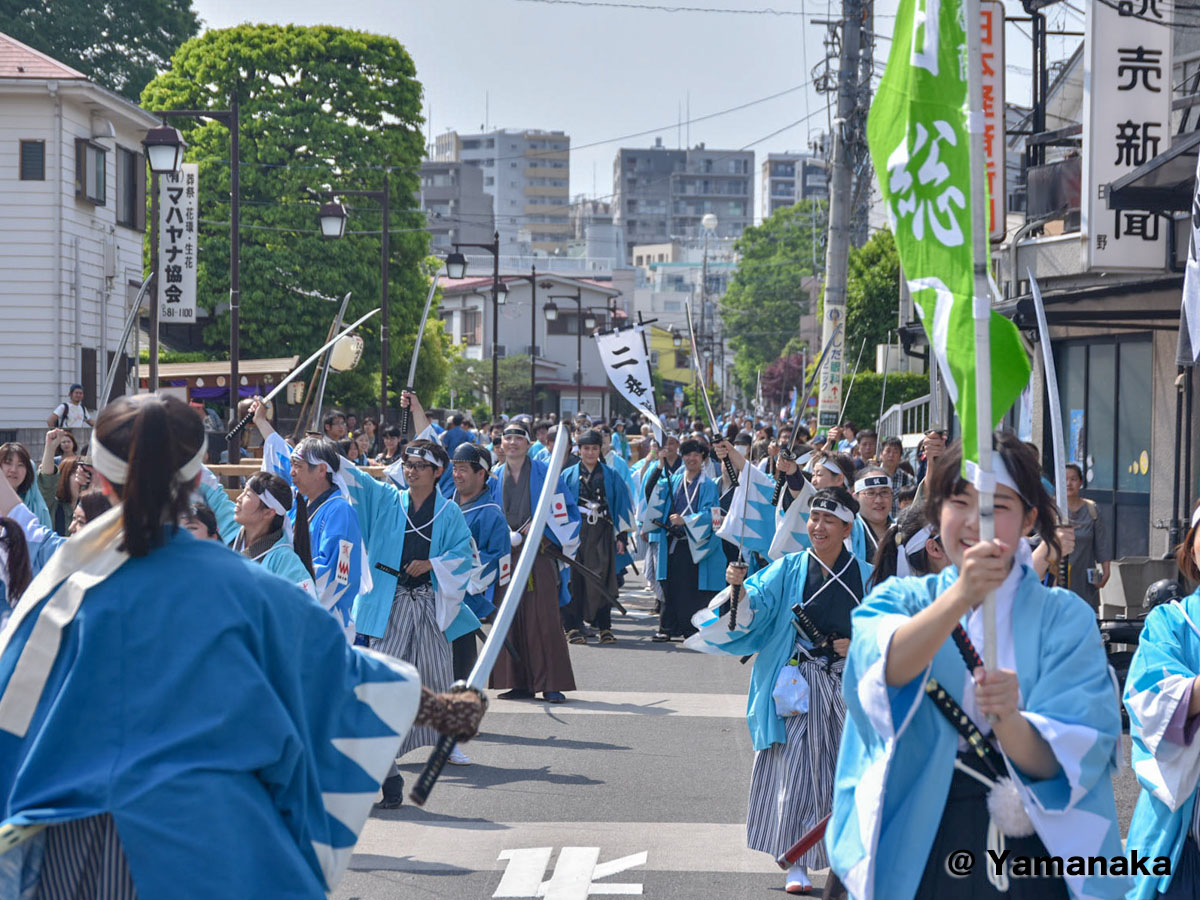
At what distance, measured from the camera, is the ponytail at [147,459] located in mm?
3068

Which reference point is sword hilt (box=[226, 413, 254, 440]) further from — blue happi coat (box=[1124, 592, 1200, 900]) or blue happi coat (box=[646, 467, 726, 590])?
blue happi coat (box=[1124, 592, 1200, 900])

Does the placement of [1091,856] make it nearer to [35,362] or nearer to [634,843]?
[634,843]

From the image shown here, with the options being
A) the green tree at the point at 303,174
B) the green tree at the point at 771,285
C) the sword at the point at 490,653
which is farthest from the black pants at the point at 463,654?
the green tree at the point at 771,285

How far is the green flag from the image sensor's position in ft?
10.5

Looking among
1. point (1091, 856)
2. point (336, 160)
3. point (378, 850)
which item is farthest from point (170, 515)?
point (336, 160)

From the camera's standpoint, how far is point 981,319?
122 inches

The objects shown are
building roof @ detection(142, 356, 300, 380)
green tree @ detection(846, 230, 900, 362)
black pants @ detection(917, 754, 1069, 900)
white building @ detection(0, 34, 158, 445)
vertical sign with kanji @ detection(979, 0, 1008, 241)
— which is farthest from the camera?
green tree @ detection(846, 230, 900, 362)

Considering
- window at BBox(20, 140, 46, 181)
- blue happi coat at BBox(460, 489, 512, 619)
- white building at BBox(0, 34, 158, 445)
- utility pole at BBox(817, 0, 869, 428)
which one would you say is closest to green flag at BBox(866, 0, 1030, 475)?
blue happi coat at BBox(460, 489, 512, 619)

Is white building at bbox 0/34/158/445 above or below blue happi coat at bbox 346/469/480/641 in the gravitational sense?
above

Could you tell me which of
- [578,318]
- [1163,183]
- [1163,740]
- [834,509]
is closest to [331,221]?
[1163,183]

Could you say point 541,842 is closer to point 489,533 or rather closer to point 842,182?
point 489,533

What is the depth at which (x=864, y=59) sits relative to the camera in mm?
21078

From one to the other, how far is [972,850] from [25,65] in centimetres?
2599

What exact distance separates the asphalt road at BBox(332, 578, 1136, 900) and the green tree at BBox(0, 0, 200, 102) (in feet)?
117
